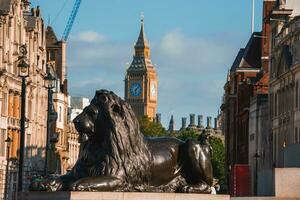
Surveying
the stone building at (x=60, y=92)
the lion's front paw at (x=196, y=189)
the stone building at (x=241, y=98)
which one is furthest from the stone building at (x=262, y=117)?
the lion's front paw at (x=196, y=189)

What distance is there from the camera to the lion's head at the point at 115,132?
24.3 metres

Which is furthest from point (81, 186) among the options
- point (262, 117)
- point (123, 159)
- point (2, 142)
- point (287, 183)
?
point (262, 117)

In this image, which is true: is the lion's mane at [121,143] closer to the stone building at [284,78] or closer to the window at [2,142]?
the stone building at [284,78]

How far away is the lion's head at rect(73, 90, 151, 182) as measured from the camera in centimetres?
2434

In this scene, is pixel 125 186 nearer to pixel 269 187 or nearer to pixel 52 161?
pixel 269 187

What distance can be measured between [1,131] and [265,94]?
36247mm

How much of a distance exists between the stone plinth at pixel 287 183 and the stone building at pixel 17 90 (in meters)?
52.2

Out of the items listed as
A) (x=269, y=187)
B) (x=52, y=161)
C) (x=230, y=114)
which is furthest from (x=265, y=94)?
(x=269, y=187)

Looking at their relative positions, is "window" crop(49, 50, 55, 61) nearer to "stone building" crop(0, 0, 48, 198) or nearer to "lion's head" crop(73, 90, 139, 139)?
"stone building" crop(0, 0, 48, 198)

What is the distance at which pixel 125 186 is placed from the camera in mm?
24281

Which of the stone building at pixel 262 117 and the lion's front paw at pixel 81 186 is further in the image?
the stone building at pixel 262 117

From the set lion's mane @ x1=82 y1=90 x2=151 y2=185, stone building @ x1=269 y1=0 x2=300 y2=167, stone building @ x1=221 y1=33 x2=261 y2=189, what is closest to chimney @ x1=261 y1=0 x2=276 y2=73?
stone building @ x1=221 y1=33 x2=261 y2=189

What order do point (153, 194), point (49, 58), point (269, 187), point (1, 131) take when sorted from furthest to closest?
point (49, 58), point (1, 131), point (269, 187), point (153, 194)

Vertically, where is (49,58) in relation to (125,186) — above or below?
above
